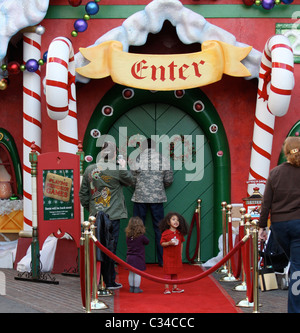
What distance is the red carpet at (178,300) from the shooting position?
656 cm

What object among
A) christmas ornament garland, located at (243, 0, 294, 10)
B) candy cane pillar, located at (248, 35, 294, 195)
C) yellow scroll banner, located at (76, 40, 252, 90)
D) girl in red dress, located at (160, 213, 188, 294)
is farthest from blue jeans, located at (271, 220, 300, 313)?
christmas ornament garland, located at (243, 0, 294, 10)

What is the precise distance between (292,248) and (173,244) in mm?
1873

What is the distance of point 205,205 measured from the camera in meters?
9.59

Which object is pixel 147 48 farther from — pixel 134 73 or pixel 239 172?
pixel 239 172

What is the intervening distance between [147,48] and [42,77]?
62.5 inches

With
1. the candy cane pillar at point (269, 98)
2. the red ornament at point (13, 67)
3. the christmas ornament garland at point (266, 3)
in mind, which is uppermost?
the christmas ornament garland at point (266, 3)

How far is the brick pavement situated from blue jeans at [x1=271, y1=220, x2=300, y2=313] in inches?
31.9

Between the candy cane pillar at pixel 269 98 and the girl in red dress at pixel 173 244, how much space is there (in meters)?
1.59

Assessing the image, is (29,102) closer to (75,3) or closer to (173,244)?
(75,3)

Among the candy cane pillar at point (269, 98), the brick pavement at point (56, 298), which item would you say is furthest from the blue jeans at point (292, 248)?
the candy cane pillar at point (269, 98)

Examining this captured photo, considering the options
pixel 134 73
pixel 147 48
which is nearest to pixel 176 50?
pixel 147 48

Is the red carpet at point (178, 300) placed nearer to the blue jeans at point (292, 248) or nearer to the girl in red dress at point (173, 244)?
the girl in red dress at point (173, 244)

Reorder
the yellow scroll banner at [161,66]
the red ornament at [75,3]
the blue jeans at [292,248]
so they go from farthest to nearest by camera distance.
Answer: the red ornament at [75,3] < the yellow scroll banner at [161,66] < the blue jeans at [292,248]
